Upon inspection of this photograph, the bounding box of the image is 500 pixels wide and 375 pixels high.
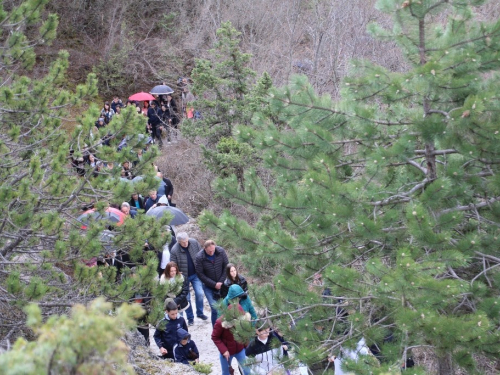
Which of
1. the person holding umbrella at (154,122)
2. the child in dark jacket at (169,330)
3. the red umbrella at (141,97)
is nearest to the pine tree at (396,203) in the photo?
the child in dark jacket at (169,330)

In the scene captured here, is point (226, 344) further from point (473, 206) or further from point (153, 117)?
point (153, 117)

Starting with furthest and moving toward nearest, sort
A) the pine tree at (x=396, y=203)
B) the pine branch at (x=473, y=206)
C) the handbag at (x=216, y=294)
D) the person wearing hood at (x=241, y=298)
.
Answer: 1. the handbag at (x=216, y=294)
2. the person wearing hood at (x=241, y=298)
3. the pine branch at (x=473, y=206)
4. the pine tree at (x=396, y=203)

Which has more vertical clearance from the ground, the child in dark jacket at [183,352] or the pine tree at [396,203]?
the pine tree at [396,203]

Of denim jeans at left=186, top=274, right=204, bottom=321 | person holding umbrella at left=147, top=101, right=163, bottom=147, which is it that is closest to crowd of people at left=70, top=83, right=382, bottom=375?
denim jeans at left=186, top=274, right=204, bottom=321

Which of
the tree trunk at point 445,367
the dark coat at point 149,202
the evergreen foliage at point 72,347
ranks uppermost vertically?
the evergreen foliage at point 72,347

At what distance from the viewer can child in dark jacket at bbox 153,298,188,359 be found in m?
8.35

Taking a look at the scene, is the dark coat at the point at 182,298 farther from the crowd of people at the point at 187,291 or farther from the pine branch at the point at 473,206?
the pine branch at the point at 473,206

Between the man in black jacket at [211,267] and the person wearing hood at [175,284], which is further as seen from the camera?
the man in black jacket at [211,267]

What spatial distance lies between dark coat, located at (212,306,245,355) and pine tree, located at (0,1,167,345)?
0.98 meters

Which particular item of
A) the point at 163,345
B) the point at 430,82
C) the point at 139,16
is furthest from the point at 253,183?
the point at 139,16

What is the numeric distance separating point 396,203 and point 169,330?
3.73 meters

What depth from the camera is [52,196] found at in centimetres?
725

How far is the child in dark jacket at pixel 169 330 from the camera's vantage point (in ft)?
27.4

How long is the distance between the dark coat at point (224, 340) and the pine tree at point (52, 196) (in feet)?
3.22
